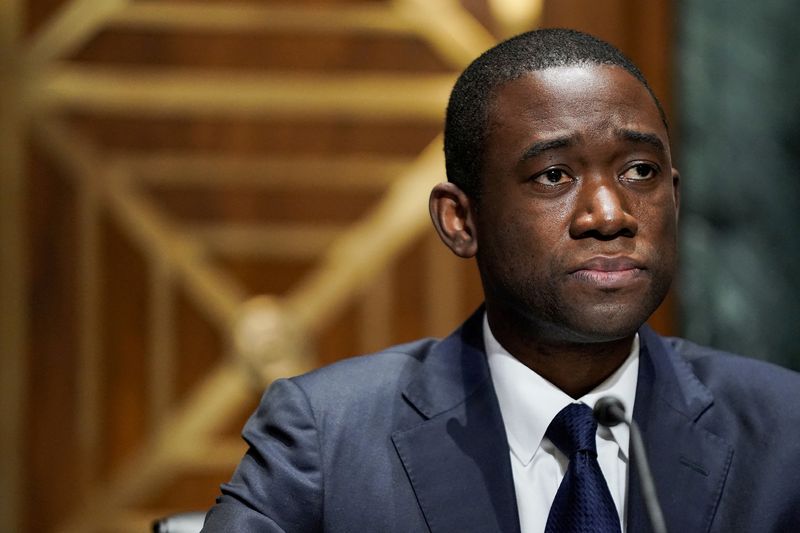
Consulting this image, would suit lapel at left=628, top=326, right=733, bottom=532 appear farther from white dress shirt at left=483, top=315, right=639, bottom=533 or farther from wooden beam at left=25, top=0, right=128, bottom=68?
wooden beam at left=25, top=0, right=128, bottom=68

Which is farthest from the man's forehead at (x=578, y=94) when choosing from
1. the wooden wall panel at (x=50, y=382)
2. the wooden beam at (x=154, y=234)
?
the wooden wall panel at (x=50, y=382)

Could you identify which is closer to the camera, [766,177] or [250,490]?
[250,490]

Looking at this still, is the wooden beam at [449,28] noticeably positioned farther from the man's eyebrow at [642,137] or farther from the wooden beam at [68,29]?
the man's eyebrow at [642,137]

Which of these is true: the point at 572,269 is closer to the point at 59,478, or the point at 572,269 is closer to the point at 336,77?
the point at 336,77

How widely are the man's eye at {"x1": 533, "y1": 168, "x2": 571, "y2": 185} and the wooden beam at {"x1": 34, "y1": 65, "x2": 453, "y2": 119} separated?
6.88 ft

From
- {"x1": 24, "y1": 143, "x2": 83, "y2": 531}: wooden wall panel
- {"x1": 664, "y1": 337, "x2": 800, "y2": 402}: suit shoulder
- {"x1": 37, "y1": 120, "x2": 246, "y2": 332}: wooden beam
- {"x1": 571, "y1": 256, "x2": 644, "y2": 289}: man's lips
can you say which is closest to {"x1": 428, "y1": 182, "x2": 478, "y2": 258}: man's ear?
{"x1": 571, "y1": 256, "x2": 644, "y2": 289}: man's lips

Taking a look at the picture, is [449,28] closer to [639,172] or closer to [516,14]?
[516,14]

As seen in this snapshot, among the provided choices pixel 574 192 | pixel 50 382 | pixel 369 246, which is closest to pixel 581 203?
pixel 574 192

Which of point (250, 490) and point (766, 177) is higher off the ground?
point (766, 177)

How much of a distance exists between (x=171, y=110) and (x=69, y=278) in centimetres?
59

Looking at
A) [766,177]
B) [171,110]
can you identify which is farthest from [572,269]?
[171,110]

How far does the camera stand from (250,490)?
1.59 m

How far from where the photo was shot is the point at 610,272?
146 cm

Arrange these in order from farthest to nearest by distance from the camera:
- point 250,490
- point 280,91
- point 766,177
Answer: point 280,91
point 766,177
point 250,490
